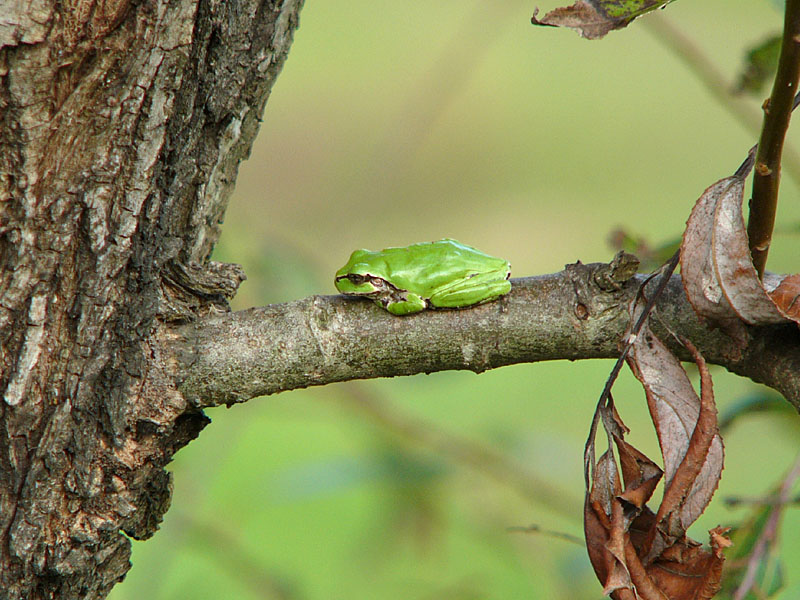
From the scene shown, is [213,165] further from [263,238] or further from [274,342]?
[263,238]

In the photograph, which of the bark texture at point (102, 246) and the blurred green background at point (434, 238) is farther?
the blurred green background at point (434, 238)

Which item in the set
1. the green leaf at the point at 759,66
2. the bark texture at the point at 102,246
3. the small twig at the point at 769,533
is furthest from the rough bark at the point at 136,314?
the green leaf at the point at 759,66

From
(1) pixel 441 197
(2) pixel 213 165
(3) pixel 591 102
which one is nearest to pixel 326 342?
(2) pixel 213 165

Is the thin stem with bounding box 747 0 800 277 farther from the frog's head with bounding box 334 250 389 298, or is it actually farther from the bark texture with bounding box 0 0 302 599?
the bark texture with bounding box 0 0 302 599

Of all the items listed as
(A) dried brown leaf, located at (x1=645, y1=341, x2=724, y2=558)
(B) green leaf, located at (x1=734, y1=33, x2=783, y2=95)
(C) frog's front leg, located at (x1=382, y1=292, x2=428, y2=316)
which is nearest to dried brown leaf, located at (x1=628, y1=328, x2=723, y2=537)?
(A) dried brown leaf, located at (x1=645, y1=341, x2=724, y2=558)

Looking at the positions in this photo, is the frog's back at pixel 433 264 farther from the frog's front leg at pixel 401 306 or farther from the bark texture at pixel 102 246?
the bark texture at pixel 102 246

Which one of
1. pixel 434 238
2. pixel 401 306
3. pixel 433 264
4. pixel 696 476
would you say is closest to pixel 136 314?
pixel 401 306

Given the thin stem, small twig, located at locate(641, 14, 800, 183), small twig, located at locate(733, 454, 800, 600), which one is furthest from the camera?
small twig, located at locate(641, 14, 800, 183)
